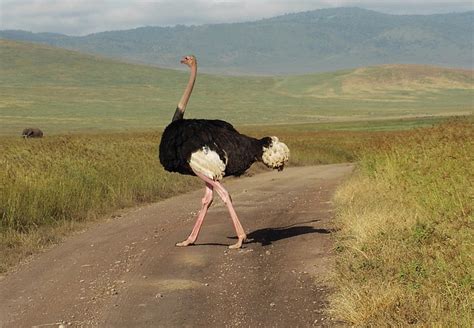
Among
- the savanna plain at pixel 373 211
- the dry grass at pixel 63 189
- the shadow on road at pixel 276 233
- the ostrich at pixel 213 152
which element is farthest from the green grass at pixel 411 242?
the dry grass at pixel 63 189

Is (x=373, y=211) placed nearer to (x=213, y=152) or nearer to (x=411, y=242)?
(x=411, y=242)

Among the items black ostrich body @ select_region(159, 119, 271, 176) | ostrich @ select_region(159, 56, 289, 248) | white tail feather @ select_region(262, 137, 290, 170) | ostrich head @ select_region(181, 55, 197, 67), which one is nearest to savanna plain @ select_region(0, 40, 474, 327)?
white tail feather @ select_region(262, 137, 290, 170)

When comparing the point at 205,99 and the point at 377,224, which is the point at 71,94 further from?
the point at 377,224

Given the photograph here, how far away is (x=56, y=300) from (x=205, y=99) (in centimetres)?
17040

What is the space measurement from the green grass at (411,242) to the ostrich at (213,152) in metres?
1.58

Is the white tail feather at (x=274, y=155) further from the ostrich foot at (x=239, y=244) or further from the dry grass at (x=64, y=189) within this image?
the dry grass at (x=64, y=189)

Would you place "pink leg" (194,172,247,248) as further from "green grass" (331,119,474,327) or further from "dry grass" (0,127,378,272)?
"dry grass" (0,127,378,272)

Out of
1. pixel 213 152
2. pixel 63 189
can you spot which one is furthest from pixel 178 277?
pixel 63 189

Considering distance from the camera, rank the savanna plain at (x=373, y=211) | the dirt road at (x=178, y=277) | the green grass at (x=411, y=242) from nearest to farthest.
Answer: the green grass at (x=411, y=242) < the savanna plain at (x=373, y=211) < the dirt road at (x=178, y=277)

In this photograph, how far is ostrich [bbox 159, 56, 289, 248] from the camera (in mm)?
10664

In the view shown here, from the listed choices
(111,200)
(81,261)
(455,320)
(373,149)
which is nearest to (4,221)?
(81,261)

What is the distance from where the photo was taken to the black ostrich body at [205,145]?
35.1 ft

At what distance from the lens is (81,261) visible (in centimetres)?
1024

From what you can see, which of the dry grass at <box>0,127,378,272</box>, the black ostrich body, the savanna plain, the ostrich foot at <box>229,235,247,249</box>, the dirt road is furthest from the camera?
the dry grass at <box>0,127,378,272</box>
